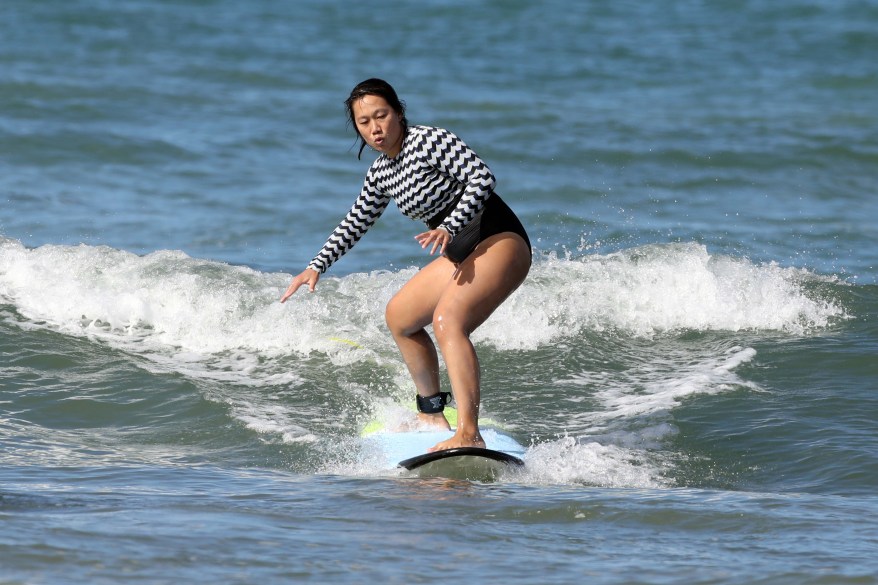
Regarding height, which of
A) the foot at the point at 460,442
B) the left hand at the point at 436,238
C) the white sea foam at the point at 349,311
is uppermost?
the left hand at the point at 436,238

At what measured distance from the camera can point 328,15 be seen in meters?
25.7

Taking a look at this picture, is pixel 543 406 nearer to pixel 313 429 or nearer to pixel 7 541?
pixel 313 429

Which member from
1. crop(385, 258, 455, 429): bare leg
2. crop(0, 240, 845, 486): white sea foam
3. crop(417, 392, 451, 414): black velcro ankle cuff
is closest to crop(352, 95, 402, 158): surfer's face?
crop(385, 258, 455, 429): bare leg

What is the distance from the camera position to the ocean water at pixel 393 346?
4.57 meters

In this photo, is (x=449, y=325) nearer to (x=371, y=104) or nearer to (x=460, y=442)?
(x=460, y=442)

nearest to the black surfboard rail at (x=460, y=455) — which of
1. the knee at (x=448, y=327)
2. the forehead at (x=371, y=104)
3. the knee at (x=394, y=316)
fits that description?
the knee at (x=448, y=327)

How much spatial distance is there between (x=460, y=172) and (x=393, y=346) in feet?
10.6

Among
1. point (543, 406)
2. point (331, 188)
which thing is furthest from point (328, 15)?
point (543, 406)

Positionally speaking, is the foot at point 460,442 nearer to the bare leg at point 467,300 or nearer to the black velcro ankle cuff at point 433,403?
the bare leg at point 467,300

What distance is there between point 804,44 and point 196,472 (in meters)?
20.2

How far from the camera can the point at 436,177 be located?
555 cm

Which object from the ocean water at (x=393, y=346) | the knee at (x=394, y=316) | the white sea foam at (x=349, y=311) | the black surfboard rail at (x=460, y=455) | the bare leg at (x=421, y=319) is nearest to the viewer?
the ocean water at (x=393, y=346)

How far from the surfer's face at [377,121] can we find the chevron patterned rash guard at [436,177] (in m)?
0.09

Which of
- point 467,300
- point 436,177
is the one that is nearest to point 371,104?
point 436,177
